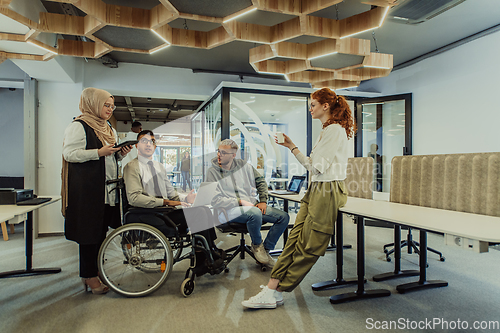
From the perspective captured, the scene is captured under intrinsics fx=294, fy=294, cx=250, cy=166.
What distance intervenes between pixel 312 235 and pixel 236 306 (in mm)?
778

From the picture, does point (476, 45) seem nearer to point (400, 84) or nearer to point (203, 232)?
point (400, 84)

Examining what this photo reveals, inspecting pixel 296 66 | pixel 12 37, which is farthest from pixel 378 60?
pixel 12 37

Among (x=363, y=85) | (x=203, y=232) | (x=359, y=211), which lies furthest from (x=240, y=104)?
(x=359, y=211)

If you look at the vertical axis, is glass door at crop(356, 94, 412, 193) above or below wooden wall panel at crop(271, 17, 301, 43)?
below

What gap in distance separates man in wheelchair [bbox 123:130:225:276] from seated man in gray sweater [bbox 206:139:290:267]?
325 mm

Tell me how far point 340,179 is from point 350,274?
1266 mm

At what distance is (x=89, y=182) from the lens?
222cm

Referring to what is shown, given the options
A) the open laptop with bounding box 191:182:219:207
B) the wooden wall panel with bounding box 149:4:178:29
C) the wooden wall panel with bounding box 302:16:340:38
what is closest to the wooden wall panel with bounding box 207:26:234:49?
the wooden wall panel with bounding box 149:4:178:29

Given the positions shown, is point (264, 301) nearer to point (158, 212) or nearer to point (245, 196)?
point (158, 212)

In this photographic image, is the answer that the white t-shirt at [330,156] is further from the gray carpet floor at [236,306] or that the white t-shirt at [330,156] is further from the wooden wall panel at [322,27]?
the wooden wall panel at [322,27]

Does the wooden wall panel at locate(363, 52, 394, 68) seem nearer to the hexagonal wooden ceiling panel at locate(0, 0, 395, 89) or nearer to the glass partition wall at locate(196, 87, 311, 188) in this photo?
the hexagonal wooden ceiling panel at locate(0, 0, 395, 89)

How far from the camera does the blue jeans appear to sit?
9.00 ft

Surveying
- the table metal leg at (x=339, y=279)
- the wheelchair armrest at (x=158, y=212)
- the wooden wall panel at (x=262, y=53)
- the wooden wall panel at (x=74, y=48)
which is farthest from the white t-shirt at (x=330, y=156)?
the wooden wall panel at (x=74, y=48)

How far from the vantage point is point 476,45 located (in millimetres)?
4527
